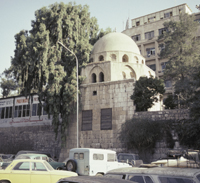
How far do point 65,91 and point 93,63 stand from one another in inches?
179

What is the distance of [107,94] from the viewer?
2103 cm

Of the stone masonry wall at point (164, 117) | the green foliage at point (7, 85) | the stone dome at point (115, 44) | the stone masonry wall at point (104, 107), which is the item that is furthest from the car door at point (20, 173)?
the green foliage at point (7, 85)

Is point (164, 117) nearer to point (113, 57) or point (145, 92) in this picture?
point (145, 92)

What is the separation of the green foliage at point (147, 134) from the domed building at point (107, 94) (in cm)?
153

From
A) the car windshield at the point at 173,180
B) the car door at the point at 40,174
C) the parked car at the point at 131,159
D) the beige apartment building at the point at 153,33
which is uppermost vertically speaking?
the beige apartment building at the point at 153,33

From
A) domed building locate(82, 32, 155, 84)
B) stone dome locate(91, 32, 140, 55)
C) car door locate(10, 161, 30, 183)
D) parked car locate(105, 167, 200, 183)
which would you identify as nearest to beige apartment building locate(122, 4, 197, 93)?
domed building locate(82, 32, 155, 84)

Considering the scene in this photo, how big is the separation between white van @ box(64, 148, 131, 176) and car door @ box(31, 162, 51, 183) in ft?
11.8

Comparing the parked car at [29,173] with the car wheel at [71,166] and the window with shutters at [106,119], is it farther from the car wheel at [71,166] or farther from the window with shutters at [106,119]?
the window with shutters at [106,119]

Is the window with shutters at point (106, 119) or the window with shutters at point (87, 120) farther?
the window with shutters at point (87, 120)

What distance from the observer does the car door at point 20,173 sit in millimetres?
7148

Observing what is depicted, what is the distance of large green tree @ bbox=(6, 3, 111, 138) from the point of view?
69.7 ft

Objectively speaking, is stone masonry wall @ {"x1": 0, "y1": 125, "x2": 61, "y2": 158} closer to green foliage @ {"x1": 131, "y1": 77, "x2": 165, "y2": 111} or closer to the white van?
green foliage @ {"x1": 131, "y1": 77, "x2": 165, "y2": 111}

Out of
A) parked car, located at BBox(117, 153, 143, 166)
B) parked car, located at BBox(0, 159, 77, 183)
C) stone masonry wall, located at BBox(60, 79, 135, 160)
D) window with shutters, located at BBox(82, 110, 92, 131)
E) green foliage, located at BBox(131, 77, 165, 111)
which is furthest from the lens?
window with shutters, located at BBox(82, 110, 92, 131)

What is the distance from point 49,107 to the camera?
21.4m
